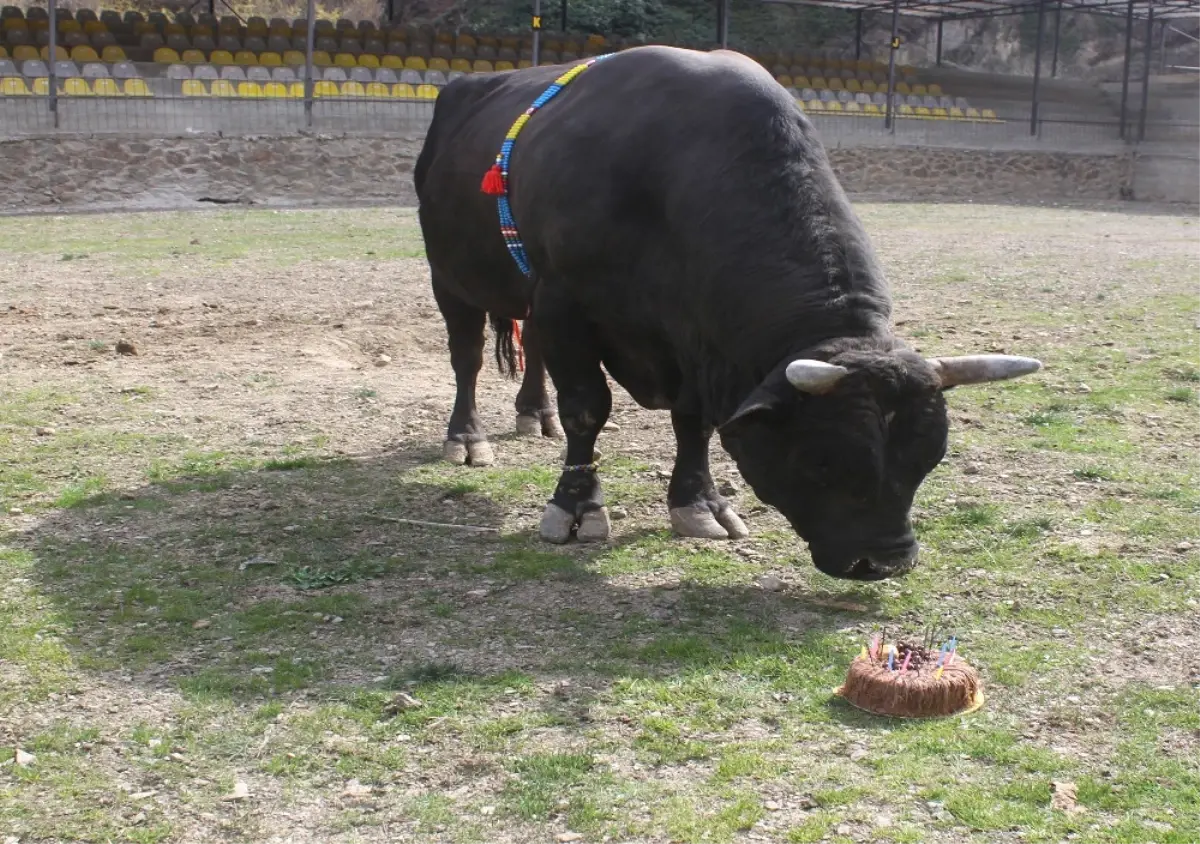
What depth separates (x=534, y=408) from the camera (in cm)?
715

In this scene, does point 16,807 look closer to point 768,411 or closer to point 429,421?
point 768,411

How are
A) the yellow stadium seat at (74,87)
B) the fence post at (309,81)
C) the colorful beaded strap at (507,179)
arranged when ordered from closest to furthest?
Answer: 1. the colorful beaded strap at (507,179)
2. the yellow stadium seat at (74,87)
3. the fence post at (309,81)

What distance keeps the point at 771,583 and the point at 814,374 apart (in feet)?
4.03

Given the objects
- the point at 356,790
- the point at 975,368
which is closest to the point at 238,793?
the point at 356,790

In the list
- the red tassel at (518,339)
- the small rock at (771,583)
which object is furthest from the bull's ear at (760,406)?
the red tassel at (518,339)

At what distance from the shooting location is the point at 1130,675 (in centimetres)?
384

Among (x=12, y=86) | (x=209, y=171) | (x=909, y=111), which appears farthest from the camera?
(x=909, y=111)

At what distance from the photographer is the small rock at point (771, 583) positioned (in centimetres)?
462

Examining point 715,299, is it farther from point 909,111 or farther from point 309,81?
point 909,111

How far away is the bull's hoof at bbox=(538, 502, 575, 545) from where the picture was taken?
5.23 meters

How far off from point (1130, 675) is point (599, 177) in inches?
101

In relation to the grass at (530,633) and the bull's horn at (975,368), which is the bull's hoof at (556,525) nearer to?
the grass at (530,633)

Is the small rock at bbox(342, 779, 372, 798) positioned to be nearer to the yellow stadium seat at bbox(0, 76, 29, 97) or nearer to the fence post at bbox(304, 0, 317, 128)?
the yellow stadium seat at bbox(0, 76, 29, 97)

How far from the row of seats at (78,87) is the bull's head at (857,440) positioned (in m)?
19.1
